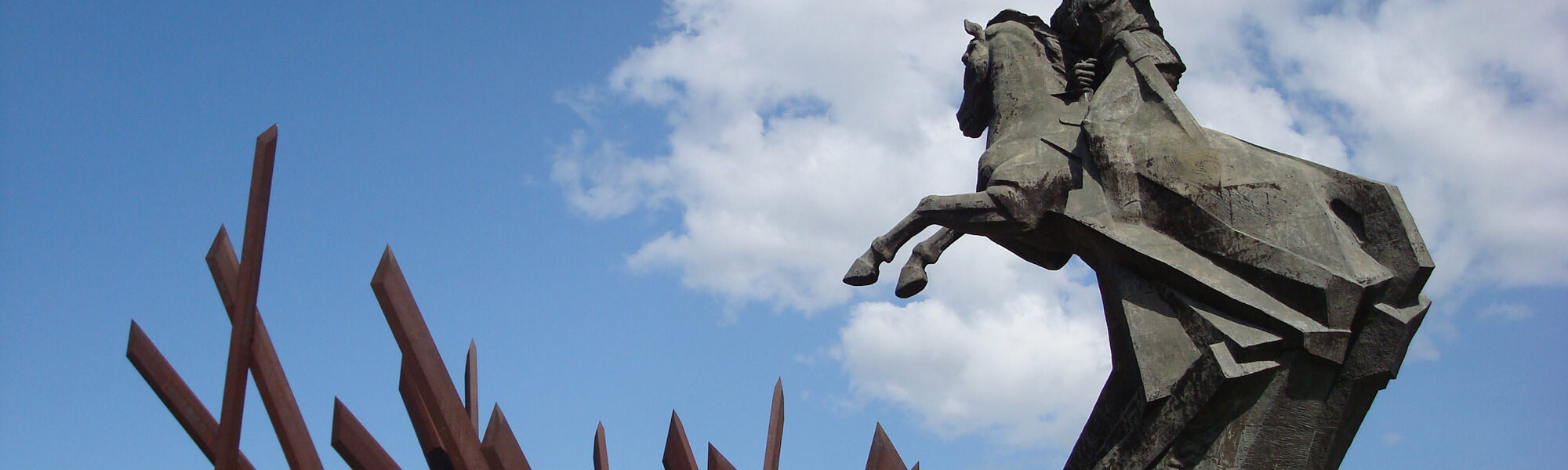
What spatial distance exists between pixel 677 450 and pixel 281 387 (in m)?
1.73

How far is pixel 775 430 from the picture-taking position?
23.9ft

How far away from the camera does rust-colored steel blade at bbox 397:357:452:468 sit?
233 inches

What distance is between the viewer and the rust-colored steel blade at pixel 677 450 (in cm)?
609

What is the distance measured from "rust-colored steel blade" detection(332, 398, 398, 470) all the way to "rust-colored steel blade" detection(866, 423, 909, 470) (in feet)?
7.46

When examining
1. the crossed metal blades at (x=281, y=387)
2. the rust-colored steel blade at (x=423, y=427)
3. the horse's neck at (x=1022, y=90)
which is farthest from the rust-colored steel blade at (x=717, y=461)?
the horse's neck at (x=1022, y=90)

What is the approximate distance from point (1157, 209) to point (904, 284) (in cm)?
140

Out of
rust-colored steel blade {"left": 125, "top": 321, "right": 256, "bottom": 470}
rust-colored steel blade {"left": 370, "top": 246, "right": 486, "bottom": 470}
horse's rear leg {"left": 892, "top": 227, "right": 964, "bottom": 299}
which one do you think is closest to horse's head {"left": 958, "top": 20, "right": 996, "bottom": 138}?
horse's rear leg {"left": 892, "top": 227, "right": 964, "bottom": 299}

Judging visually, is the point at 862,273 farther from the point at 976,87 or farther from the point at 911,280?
the point at 976,87

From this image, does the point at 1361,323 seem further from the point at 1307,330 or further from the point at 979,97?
the point at 979,97

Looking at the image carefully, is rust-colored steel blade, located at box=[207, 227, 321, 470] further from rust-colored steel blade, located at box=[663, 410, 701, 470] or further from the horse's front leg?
the horse's front leg

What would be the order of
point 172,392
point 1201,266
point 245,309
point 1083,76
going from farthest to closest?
1. point 1083,76
2. point 1201,266
3. point 172,392
4. point 245,309

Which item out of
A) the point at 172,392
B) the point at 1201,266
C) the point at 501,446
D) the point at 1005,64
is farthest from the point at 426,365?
the point at 1005,64

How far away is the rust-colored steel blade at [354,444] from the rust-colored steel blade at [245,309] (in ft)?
1.26

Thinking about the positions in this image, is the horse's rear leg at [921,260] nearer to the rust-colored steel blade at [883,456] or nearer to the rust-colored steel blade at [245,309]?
the rust-colored steel blade at [883,456]
